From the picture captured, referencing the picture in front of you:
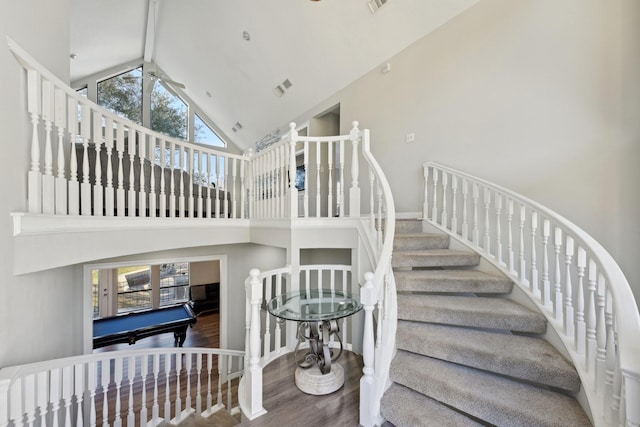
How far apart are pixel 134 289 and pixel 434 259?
8264mm

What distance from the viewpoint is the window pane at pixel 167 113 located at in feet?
23.7

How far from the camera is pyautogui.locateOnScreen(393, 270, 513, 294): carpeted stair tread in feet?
7.36

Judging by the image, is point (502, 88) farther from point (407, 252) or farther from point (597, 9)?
point (407, 252)

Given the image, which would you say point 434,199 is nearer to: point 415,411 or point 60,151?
point 415,411

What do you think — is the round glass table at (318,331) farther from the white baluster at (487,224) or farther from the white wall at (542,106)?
the white wall at (542,106)

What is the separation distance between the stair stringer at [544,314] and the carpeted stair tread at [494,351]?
1.4 inches

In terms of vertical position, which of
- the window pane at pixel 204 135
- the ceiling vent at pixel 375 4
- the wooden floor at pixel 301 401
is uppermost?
the ceiling vent at pixel 375 4

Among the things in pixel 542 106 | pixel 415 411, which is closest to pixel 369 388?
pixel 415 411

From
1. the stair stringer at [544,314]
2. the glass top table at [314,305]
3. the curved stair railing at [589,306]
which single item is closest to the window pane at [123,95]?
the glass top table at [314,305]

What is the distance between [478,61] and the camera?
296 centimetres

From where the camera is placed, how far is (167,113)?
7434mm

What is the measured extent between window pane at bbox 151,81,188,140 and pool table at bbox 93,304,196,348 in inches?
180

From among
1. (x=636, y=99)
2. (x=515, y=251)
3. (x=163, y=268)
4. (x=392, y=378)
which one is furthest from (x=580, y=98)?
(x=163, y=268)

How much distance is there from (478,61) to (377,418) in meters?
3.45
